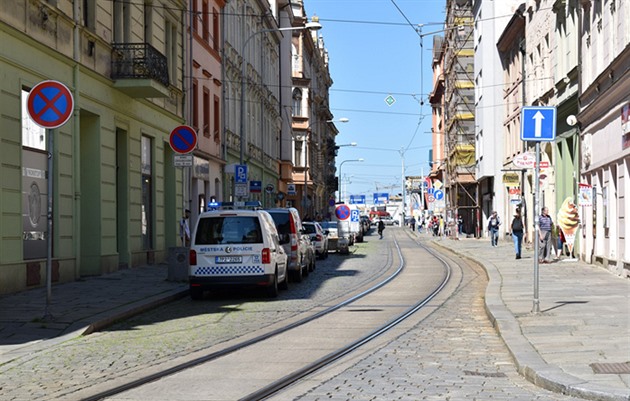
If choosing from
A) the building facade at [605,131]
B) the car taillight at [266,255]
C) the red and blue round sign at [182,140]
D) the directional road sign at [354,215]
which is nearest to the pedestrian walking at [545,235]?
the building facade at [605,131]

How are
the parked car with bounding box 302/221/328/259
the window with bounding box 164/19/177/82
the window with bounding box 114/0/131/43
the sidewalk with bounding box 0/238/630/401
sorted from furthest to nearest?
the parked car with bounding box 302/221/328/259 < the window with bounding box 164/19/177/82 < the window with bounding box 114/0/131/43 < the sidewalk with bounding box 0/238/630/401

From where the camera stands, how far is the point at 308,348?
463 inches

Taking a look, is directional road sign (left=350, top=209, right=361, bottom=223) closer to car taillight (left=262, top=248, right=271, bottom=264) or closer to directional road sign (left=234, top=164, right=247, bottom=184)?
directional road sign (left=234, top=164, right=247, bottom=184)

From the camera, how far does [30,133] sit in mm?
19250

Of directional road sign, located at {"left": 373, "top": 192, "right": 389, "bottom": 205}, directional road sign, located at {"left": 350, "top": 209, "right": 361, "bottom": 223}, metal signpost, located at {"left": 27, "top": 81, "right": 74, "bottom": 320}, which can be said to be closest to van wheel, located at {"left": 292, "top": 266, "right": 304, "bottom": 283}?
metal signpost, located at {"left": 27, "top": 81, "right": 74, "bottom": 320}

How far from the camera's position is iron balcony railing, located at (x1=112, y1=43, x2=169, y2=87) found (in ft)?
81.9

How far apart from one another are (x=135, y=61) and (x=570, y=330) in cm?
1605

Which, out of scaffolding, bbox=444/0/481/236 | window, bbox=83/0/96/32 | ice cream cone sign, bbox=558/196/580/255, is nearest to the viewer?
window, bbox=83/0/96/32

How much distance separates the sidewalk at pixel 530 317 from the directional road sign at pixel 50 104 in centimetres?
273

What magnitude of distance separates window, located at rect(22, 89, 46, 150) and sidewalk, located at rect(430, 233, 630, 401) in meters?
9.00

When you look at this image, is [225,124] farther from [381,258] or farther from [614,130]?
[614,130]

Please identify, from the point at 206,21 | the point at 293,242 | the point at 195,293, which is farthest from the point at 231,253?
the point at 206,21

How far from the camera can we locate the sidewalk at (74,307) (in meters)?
12.5

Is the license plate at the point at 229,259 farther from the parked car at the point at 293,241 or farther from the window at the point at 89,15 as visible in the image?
the window at the point at 89,15
